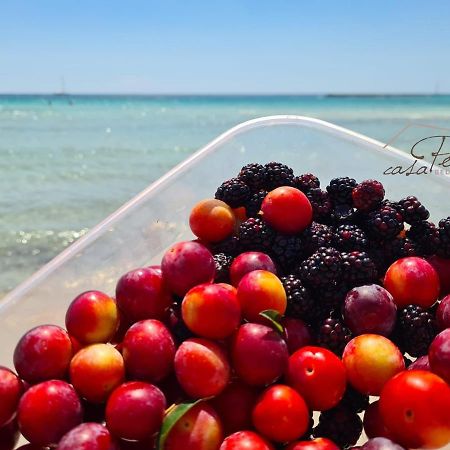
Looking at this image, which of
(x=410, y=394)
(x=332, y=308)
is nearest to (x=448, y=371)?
(x=410, y=394)

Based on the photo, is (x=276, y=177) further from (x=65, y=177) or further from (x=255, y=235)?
(x=65, y=177)

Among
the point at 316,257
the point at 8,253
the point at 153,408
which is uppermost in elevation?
the point at 316,257

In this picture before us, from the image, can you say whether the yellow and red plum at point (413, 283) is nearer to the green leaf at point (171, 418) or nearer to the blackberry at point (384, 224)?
Result: the blackberry at point (384, 224)

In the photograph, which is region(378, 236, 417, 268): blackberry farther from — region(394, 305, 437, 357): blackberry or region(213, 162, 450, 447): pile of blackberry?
region(394, 305, 437, 357): blackberry

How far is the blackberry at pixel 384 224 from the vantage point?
1.05m

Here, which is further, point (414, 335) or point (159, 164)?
point (159, 164)

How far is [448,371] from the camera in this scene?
30.2 inches

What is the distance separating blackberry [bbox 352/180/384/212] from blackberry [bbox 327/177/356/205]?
38 mm

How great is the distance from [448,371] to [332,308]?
24 cm

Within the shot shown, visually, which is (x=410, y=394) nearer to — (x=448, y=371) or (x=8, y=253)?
(x=448, y=371)

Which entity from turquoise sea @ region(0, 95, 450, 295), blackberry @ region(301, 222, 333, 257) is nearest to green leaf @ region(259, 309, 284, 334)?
blackberry @ region(301, 222, 333, 257)

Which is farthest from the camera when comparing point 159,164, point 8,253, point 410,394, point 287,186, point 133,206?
point 159,164

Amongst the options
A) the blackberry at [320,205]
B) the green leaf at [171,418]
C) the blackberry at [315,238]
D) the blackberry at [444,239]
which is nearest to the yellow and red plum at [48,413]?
the green leaf at [171,418]

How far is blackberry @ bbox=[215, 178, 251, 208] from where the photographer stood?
45.3 inches
